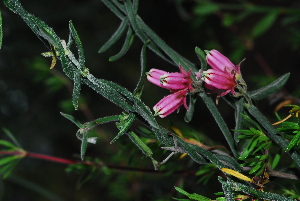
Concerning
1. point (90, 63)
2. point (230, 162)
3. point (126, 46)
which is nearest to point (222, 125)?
point (230, 162)

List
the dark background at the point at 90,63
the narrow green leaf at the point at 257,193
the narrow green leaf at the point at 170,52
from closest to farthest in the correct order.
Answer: the narrow green leaf at the point at 257,193, the narrow green leaf at the point at 170,52, the dark background at the point at 90,63

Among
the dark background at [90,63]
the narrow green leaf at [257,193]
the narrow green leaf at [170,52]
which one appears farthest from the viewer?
the dark background at [90,63]

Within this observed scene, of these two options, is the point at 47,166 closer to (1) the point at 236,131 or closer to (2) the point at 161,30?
(2) the point at 161,30

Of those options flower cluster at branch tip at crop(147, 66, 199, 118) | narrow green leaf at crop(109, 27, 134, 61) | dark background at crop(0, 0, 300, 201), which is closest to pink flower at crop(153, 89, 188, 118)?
flower cluster at branch tip at crop(147, 66, 199, 118)

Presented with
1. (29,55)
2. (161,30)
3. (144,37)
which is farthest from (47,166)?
(144,37)

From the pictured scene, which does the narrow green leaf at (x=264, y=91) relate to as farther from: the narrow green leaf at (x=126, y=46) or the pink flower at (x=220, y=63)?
the narrow green leaf at (x=126, y=46)

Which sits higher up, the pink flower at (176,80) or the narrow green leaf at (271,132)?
the pink flower at (176,80)

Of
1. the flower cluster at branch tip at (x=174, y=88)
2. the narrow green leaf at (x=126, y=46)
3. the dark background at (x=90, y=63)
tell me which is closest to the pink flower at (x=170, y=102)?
the flower cluster at branch tip at (x=174, y=88)

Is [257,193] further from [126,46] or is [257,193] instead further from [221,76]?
[126,46]
